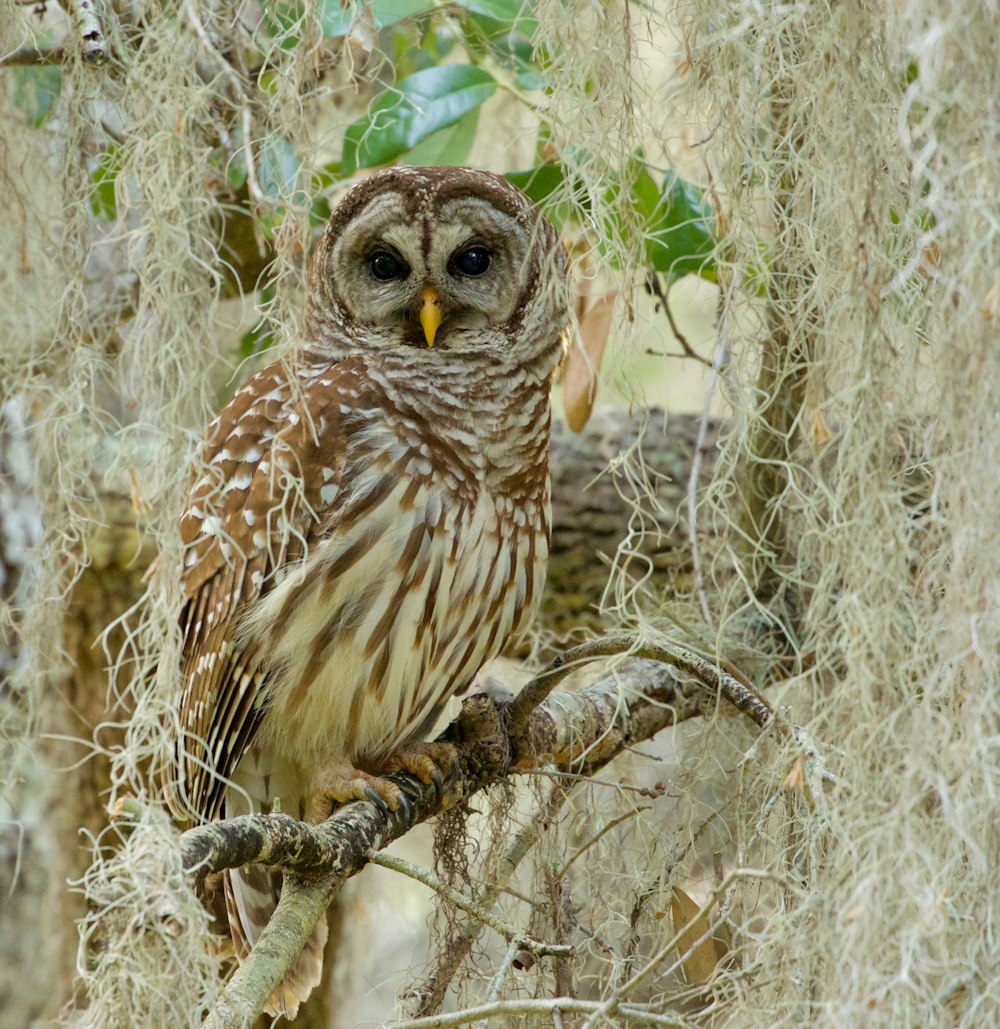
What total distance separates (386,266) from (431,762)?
3.83 ft

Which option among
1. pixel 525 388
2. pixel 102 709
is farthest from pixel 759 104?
pixel 102 709

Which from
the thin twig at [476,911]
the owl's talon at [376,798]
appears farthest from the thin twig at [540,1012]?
the owl's talon at [376,798]

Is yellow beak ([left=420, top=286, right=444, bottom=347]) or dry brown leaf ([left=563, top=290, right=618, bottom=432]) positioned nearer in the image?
yellow beak ([left=420, top=286, right=444, bottom=347])

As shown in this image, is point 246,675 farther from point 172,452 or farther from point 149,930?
point 149,930

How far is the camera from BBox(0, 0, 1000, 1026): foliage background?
157 cm

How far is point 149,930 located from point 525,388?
1.80 meters

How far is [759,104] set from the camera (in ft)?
7.43

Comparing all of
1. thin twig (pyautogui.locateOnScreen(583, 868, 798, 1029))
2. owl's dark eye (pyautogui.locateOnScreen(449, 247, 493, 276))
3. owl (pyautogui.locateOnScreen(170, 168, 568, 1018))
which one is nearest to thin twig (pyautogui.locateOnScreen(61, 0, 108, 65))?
owl (pyautogui.locateOnScreen(170, 168, 568, 1018))

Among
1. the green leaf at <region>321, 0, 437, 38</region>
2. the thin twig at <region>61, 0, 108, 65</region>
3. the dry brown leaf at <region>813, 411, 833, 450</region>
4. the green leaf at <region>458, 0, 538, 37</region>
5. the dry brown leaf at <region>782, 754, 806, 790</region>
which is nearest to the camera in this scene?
the dry brown leaf at <region>813, 411, 833, 450</region>

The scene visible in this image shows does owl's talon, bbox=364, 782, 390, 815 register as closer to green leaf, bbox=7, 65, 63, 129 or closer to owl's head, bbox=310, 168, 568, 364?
owl's head, bbox=310, 168, 568, 364

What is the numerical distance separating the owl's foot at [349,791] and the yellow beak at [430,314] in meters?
1.00

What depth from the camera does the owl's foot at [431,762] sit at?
2908 mm

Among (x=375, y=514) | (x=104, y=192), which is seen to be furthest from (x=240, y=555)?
(x=104, y=192)

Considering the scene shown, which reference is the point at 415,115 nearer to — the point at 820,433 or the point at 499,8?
the point at 499,8
